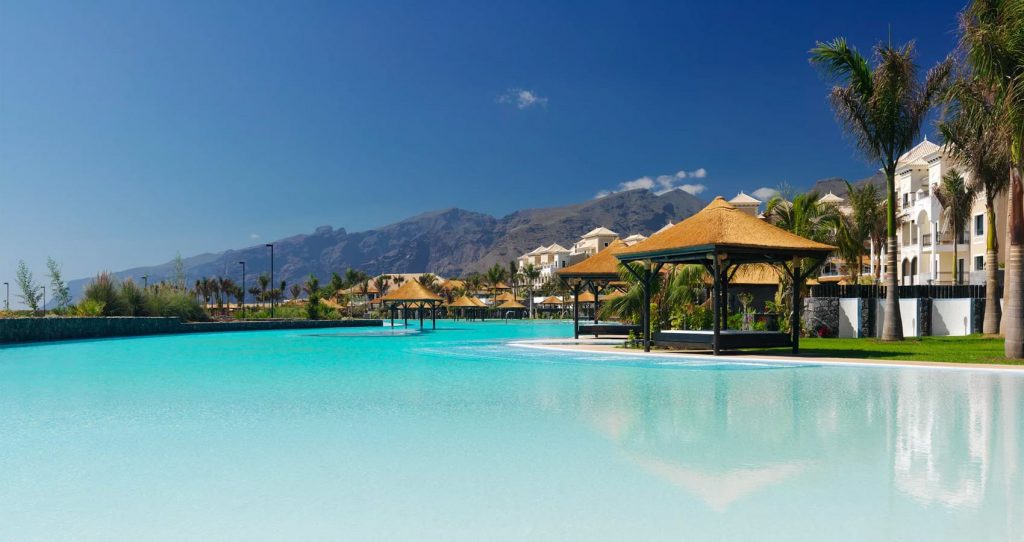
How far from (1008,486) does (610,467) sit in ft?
10.1

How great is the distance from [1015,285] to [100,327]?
34385 mm

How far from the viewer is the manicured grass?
16.5 m

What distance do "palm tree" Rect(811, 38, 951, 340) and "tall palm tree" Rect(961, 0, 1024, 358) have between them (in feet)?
14.7

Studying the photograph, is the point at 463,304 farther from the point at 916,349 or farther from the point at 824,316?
the point at 916,349

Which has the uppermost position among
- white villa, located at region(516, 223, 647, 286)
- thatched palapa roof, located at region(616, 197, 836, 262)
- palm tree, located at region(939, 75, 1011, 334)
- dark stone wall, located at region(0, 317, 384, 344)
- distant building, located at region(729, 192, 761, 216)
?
distant building, located at region(729, 192, 761, 216)

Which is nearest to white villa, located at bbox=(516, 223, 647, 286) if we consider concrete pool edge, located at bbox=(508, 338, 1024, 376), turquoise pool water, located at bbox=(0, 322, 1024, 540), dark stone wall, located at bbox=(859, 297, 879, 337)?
dark stone wall, located at bbox=(859, 297, 879, 337)

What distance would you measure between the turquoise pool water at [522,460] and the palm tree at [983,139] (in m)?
7.05

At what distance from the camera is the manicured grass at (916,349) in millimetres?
16500

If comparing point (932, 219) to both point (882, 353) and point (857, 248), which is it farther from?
point (882, 353)

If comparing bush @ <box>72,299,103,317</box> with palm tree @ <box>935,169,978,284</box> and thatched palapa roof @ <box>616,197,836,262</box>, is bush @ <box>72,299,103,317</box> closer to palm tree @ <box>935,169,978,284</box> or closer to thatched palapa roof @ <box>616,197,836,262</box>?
thatched palapa roof @ <box>616,197,836,262</box>

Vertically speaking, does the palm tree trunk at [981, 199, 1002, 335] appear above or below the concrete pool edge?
above

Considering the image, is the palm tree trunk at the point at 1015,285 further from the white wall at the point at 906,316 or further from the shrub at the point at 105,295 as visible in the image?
the shrub at the point at 105,295

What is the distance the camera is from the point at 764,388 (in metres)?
→ 12.0

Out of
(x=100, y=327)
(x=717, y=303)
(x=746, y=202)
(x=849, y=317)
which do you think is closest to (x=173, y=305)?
(x=100, y=327)
